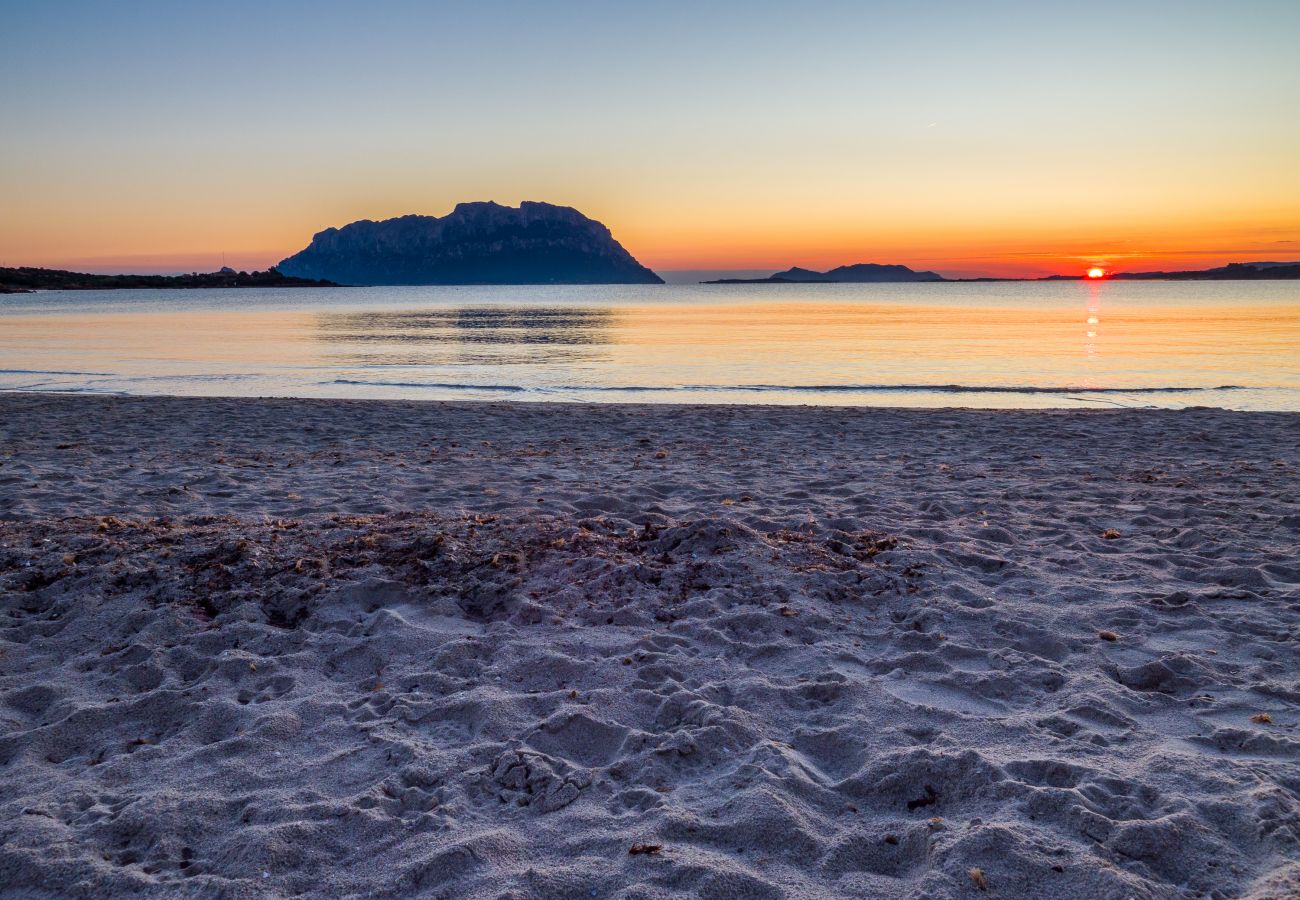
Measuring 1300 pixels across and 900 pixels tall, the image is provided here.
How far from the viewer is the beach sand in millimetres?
2881

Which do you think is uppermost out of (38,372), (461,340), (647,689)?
(461,340)

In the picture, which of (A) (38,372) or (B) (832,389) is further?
(A) (38,372)

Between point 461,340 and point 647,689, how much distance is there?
3178cm

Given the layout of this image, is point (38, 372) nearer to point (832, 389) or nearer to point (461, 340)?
point (461, 340)

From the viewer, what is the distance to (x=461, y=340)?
113ft

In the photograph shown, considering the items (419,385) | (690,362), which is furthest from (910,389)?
(419,385)

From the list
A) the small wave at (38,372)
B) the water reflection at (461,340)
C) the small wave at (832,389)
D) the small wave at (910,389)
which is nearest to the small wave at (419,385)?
the small wave at (832,389)

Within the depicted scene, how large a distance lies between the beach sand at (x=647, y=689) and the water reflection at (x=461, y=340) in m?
19.0

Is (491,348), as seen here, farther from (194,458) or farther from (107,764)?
(107,764)

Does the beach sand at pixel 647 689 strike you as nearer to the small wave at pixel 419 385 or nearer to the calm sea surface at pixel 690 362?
the calm sea surface at pixel 690 362

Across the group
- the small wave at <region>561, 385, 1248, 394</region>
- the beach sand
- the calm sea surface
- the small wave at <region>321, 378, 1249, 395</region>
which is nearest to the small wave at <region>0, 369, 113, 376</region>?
the calm sea surface

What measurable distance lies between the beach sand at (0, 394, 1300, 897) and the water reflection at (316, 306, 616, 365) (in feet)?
62.2

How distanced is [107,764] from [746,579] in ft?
11.7

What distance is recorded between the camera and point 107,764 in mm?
3479
